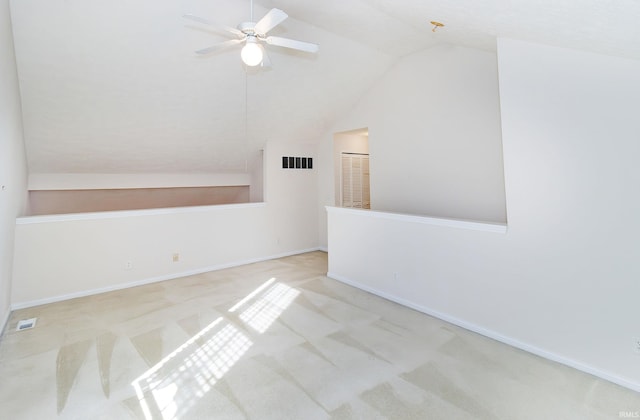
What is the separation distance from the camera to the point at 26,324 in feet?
10.3

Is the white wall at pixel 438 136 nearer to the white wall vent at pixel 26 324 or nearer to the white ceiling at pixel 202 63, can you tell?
the white ceiling at pixel 202 63

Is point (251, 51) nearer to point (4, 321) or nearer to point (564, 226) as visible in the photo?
point (564, 226)

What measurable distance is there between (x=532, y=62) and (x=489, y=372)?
2.48 metres

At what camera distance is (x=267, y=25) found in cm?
226

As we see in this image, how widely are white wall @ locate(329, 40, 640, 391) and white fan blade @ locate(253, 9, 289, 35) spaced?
6.23ft

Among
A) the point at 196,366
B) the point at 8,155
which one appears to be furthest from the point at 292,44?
the point at 8,155

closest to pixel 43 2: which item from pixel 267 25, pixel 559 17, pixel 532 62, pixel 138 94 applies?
pixel 138 94

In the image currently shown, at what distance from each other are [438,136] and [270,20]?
9.39 ft

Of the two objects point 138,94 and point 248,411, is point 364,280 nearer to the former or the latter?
point 248,411

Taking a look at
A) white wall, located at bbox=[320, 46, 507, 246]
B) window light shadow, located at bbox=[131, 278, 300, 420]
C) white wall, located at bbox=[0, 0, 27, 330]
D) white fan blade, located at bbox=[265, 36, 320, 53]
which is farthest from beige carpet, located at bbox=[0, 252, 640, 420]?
white fan blade, located at bbox=[265, 36, 320, 53]

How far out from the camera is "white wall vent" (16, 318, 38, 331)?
3062mm

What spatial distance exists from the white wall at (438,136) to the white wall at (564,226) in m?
1.14

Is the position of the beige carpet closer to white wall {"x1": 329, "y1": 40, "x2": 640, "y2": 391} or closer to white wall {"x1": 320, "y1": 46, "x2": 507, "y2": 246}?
white wall {"x1": 329, "y1": 40, "x2": 640, "y2": 391}

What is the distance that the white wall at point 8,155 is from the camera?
8.26 feet
